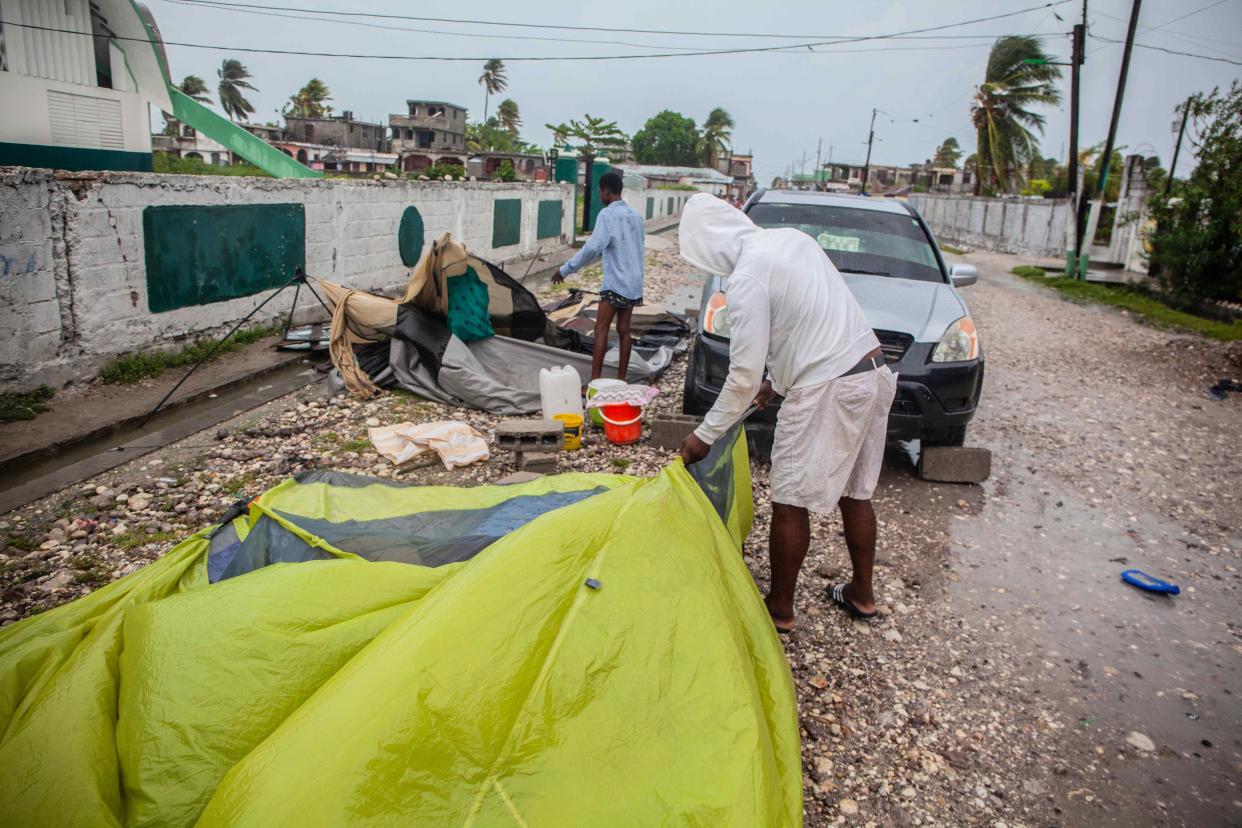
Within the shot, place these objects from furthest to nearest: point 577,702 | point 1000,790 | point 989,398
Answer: point 989,398 < point 1000,790 < point 577,702

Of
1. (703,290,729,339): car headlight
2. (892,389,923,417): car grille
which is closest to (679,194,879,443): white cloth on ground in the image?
(892,389,923,417): car grille

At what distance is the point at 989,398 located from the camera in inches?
291

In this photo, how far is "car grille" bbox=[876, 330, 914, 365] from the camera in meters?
4.83

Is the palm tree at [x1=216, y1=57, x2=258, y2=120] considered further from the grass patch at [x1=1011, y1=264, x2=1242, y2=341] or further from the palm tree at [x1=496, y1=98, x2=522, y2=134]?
the grass patch at [x1=1011, y1=264, x2=1242, y2=341]

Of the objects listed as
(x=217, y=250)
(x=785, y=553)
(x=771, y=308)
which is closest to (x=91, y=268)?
(x=217, y=250)

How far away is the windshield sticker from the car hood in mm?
468

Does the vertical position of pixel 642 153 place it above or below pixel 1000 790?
above

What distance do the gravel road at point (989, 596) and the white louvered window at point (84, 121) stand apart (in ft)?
31.3

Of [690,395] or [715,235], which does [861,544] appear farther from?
[690,395]

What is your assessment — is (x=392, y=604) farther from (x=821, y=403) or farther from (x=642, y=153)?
(x=642, y=153)

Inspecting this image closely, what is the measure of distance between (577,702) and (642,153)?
98225 mm

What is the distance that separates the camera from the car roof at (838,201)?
6.48 meters

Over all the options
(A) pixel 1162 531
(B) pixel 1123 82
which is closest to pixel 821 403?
(A) pixel 1162 531

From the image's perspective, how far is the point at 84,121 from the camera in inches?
494
